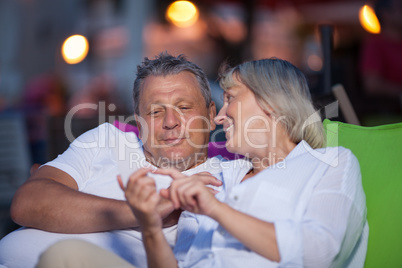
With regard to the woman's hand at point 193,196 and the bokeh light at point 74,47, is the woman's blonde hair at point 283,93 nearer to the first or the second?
the woman's hand at point 193,196

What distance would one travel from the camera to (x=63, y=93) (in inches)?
330

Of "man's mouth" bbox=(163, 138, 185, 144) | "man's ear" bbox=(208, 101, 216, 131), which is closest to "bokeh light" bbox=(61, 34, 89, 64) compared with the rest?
"man's ear" bbox=(208, 101, 216, 131)

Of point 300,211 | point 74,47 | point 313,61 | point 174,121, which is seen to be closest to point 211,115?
point 174,121

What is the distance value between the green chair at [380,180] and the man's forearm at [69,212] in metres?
1.20

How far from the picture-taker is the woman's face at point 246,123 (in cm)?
206

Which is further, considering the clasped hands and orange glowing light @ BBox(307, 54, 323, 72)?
orange glowing light @ BBox(307, 54, 323, 72)

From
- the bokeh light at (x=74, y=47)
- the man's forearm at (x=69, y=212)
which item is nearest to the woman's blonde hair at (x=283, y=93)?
the man's forearm at (x=69, y=212)

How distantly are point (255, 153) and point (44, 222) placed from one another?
1153 mm

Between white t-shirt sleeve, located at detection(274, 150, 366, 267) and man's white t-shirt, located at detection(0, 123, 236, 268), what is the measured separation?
769mm

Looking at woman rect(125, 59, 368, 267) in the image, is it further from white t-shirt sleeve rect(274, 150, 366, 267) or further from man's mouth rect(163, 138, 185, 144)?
man's mouth rect(163, 138, 185, 144)

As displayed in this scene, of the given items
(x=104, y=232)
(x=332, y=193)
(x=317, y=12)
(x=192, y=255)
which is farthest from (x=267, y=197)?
(x=317, y=12)

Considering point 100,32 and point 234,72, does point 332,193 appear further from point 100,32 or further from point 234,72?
point 100,32

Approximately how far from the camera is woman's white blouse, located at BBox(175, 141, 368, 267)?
164cm

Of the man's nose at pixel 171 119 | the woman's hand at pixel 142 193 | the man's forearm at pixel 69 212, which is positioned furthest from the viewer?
the man's nose at pixel 171 119
